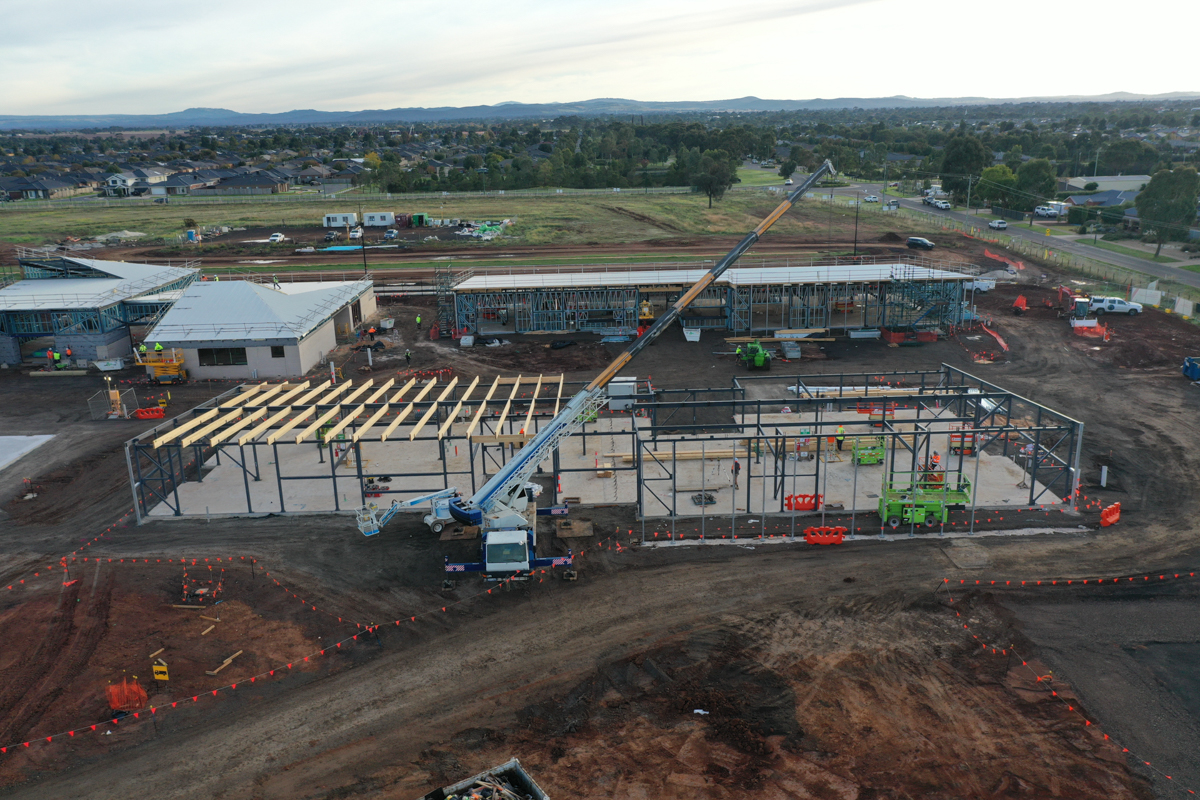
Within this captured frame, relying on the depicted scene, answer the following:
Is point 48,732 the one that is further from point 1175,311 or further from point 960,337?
point 1175,311

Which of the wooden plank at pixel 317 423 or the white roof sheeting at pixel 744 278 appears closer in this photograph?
the wooden plank at pixel 317 423

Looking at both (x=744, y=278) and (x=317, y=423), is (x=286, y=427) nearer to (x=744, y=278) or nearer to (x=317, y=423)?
(x=317, y=423)

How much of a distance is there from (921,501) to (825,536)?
389 centimetres

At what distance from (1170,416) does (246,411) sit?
43989 millimetres

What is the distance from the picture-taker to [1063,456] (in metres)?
33.3

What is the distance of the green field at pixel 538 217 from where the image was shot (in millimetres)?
99062

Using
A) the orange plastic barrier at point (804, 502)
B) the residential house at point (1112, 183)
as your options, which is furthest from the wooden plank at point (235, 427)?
the residential house at point (1112, 183)

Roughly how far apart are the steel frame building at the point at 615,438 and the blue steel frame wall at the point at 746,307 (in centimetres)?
1697

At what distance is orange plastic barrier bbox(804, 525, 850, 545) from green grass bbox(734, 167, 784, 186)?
128 metres

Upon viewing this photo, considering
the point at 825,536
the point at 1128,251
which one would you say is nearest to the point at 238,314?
the point at 825,536

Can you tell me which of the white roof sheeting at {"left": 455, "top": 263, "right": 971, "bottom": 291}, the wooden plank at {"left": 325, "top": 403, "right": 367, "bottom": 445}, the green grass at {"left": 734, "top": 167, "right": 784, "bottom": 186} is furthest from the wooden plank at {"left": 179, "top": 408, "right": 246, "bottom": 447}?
the green grass at {"left": 734, "top": 167, "right": 784, "bottom": 186}

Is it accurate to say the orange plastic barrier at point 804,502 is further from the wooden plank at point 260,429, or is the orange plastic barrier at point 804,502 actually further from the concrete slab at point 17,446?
the concrete slab at point 17,446

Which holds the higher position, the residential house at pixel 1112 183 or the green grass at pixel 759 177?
the green grass at pixel 759 177

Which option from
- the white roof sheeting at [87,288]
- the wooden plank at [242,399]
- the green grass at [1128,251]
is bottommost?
the wooden plank at [242,399]
